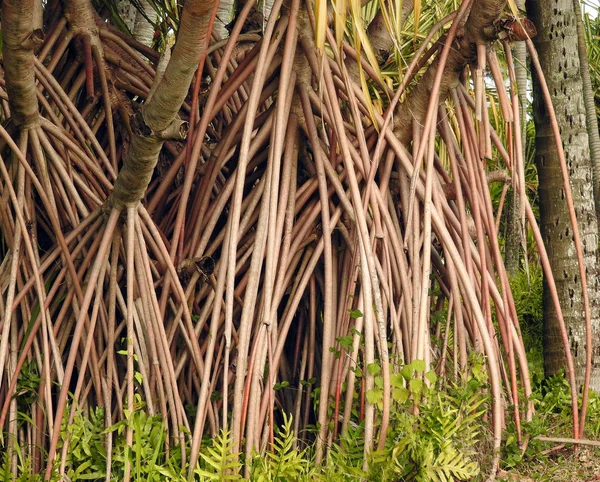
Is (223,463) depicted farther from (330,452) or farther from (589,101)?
(589,101)

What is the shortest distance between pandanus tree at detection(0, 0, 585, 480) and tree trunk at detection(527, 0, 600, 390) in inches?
25.8

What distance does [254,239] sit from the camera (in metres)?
2.07

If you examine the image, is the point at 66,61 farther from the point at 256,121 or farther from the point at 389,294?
the point at 389,294

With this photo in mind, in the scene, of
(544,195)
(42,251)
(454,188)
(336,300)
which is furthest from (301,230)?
(544,195)

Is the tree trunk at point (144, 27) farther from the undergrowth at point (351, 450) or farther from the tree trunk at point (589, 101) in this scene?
the undergrowth at point (351, 450)

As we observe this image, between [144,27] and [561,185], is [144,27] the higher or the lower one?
the higher one

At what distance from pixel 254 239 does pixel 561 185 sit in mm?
1331

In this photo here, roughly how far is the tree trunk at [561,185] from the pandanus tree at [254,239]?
655 millimetres

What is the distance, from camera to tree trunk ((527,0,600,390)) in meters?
2.82

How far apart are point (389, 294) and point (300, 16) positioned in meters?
0.76

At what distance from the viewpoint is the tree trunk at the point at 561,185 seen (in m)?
2.82

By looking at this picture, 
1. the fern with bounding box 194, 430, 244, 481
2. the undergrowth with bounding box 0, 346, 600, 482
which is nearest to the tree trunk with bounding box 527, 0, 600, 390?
the undergrowth with bounding box 0, 346, 600, 482

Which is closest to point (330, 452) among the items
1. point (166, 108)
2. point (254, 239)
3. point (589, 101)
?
point (254, 239)

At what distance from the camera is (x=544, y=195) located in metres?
2.88
